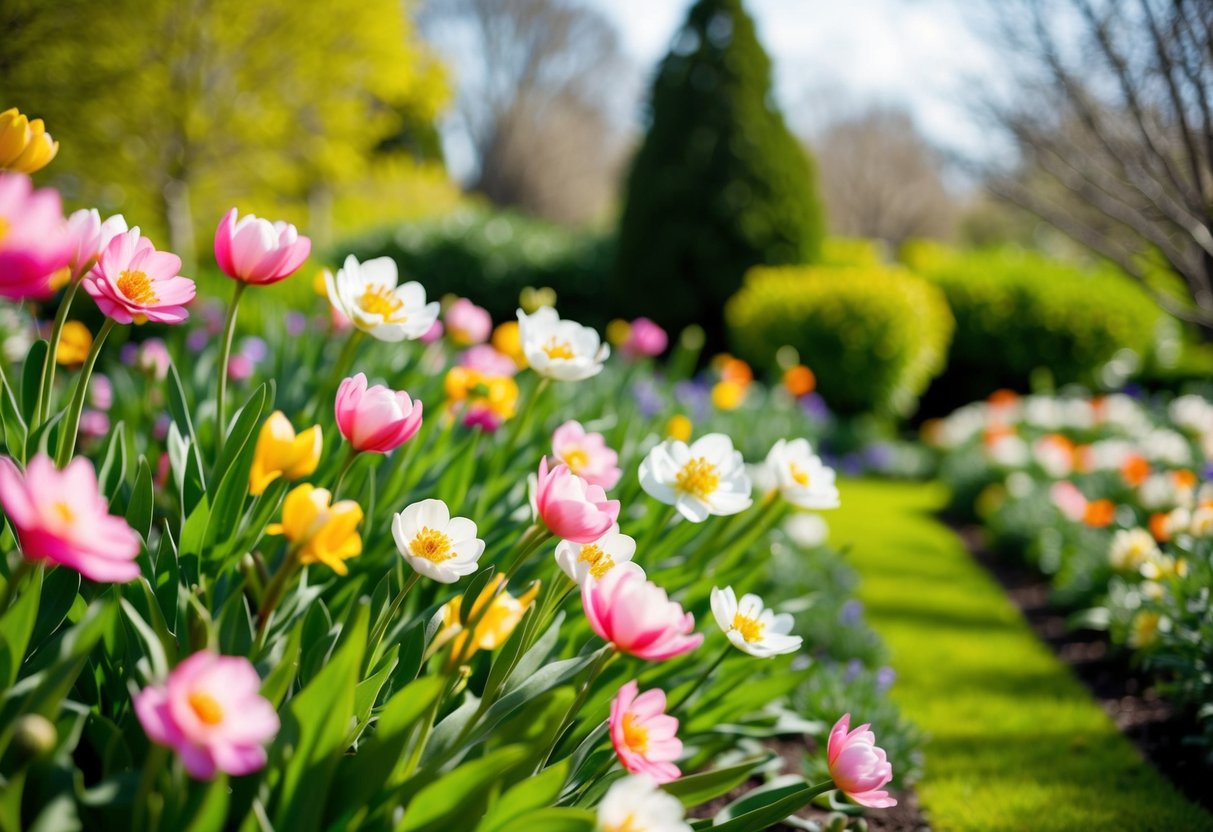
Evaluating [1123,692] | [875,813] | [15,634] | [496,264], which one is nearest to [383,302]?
[15,634]

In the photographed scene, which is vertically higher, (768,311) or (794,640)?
(794,640)

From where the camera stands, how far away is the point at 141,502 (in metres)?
1.38

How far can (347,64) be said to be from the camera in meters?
7.89

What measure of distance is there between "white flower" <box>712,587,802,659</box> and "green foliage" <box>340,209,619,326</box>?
8.03 metres

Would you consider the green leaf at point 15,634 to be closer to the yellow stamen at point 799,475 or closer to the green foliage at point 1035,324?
the yellow stamen at point 799,475

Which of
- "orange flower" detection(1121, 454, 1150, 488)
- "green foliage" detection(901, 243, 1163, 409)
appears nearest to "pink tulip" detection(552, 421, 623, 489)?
"orange flower" detection(1121, 454, 1150, 488)

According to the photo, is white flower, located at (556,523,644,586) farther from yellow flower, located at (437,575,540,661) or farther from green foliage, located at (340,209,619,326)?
green foliage, located at (340,209,619,326)

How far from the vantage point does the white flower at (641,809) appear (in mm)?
972

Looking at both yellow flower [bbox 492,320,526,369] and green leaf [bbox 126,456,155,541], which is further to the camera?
yellow flower [bbox 492,320,526,369]

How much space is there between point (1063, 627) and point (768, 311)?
4.31 meters

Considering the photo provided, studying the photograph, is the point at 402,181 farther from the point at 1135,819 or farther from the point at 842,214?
the point at 842,214

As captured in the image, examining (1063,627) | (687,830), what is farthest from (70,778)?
(1063,627)

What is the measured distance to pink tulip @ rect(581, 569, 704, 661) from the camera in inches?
40.3

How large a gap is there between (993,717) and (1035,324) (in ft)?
24.7
